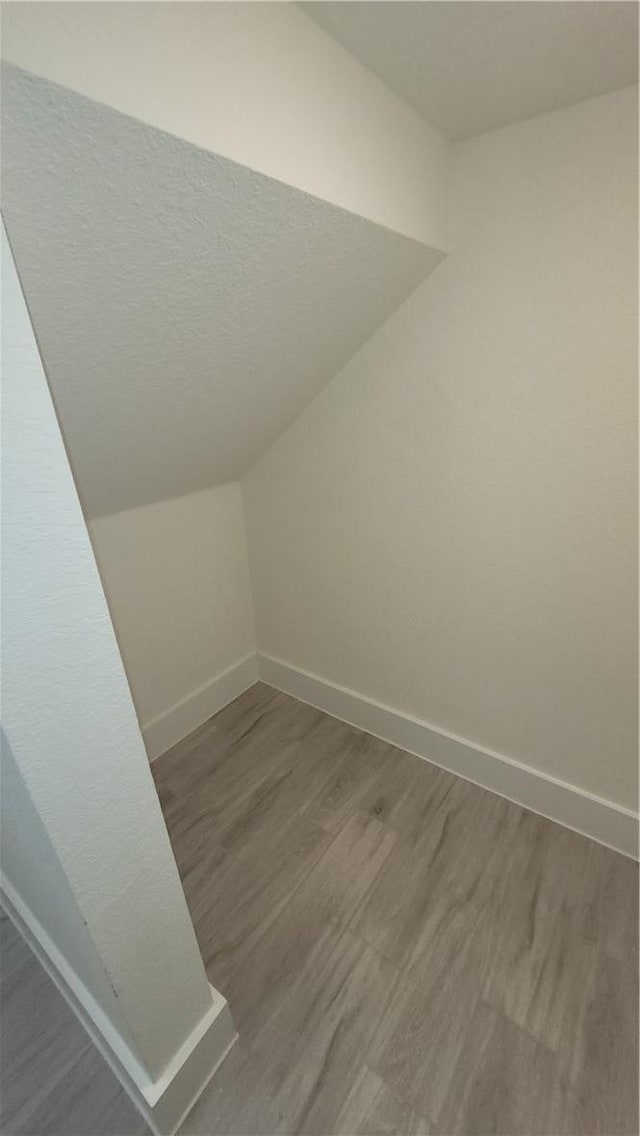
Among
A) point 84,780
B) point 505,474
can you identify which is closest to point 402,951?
point 84,780

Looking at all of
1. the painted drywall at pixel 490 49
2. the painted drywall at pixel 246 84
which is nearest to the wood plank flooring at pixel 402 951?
the painted drywall at pixel 246 84

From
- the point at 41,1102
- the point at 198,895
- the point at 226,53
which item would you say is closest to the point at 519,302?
the point at 226,53

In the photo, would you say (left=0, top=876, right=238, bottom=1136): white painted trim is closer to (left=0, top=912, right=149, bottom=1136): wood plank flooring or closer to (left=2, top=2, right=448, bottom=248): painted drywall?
(left=0, top=912, right=149, bottom=1136): wood plank flooring

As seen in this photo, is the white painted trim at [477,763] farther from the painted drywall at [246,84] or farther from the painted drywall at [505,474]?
the painted drywall at [246,84]

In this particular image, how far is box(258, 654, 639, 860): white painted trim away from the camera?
4.36 feet

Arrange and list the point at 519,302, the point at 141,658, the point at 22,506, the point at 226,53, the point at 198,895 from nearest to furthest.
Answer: the point at 22,506
the point at 226,53
the point at 519,302
the point at 198,895
the point at 141,658

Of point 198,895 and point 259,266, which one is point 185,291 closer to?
point 259,266

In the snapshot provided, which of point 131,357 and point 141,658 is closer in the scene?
point 131,357

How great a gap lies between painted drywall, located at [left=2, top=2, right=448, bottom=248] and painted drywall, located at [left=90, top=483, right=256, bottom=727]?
Result: 42.4 inches

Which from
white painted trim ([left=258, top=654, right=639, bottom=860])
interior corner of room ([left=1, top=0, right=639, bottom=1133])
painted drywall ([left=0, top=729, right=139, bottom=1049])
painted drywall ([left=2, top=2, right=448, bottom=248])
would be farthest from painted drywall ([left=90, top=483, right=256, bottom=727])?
painted drywall ([left=2, top=2, right=448, bottom=248])

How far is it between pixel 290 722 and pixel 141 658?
2.14 ft

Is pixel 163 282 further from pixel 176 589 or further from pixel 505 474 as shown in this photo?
pixel 176 589

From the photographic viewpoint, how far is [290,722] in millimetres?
1885

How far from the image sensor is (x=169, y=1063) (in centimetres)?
Result: 86
